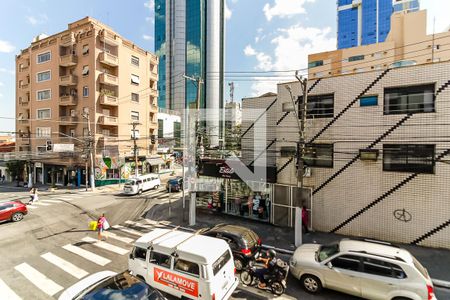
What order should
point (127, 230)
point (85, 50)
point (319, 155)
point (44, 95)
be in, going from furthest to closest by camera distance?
point (44, 95) → point (85, 50) → point (127, 230) → point (319, 155)

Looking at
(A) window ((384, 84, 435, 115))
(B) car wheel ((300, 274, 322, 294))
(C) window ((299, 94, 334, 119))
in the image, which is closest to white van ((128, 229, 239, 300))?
(B) car wheel ((300, 274, 322, 294))

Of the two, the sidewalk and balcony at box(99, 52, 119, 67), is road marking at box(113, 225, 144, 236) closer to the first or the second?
the sidewalk

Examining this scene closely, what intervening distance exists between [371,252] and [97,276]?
9.13m

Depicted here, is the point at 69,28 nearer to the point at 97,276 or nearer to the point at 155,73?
the point at 155,73

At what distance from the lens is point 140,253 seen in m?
8.03

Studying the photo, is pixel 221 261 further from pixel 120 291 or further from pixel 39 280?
pixel 39 280

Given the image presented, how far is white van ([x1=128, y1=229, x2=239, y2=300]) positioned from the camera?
6.67 meters

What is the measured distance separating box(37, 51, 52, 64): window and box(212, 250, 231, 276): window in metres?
41.7

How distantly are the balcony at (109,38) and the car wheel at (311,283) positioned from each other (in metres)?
37.1

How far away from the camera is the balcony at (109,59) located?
31756mm

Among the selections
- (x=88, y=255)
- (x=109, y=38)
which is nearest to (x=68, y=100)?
(x=109, y=38)

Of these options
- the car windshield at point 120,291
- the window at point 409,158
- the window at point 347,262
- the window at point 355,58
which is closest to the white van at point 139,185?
the car windshield at point 120,291

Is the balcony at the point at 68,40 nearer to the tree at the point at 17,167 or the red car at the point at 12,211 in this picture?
the tree at the point at 17,167

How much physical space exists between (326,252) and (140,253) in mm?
6753
